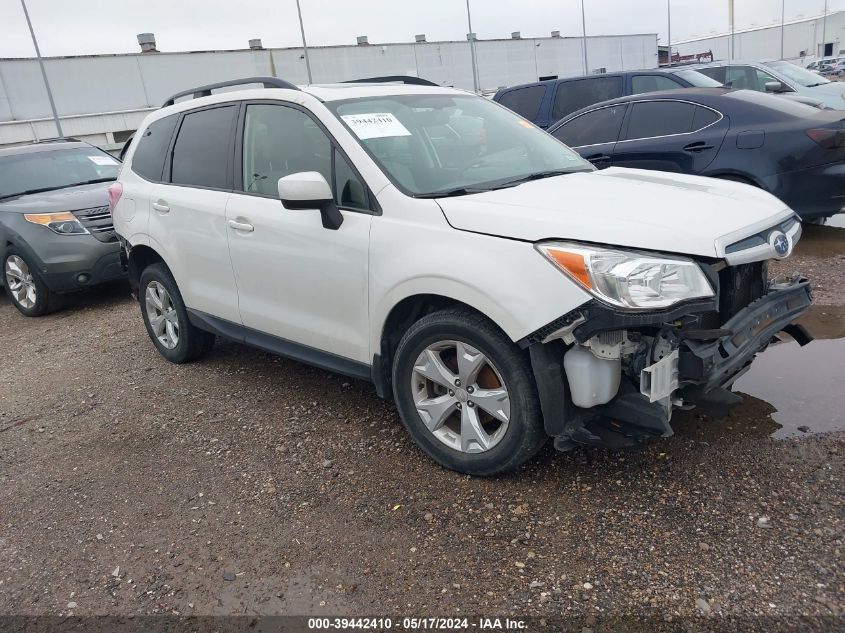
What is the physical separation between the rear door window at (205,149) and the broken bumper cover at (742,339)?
2.88m

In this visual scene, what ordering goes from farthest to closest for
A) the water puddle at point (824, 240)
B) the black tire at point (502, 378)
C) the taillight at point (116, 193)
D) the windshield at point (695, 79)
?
the windshield at point (695, 79) → the water puddle at point (824, 240) → the taillight at point (116, 193) → the black tire at point (502, 378)

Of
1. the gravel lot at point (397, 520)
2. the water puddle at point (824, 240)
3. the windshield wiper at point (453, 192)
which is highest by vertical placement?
the windshield wiper at point (453, 192)

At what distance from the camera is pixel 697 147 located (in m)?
6.54

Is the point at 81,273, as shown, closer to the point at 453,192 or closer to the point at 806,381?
the point at 453,192

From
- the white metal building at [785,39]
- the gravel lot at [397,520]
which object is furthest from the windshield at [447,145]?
the white metal building at [785,39]

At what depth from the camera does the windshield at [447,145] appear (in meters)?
3.45

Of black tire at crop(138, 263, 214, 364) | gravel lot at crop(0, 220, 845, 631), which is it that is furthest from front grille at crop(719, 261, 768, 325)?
black tire at crop(138, 263, 214, 364)

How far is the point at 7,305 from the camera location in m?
8.19

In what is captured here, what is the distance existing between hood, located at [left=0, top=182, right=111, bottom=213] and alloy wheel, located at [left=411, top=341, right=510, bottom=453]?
Result: 17.8ft

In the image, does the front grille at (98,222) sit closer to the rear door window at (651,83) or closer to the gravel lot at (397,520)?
the gravel lot at (397,520)

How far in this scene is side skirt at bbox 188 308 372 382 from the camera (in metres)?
3.67

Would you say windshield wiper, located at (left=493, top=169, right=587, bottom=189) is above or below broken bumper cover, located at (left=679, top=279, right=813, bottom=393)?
above

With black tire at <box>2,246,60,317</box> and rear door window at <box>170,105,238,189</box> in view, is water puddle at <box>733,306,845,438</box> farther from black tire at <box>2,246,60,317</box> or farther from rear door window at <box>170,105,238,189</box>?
black tire at <box>2,246,60,317</box>

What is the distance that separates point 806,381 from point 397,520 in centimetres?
254
